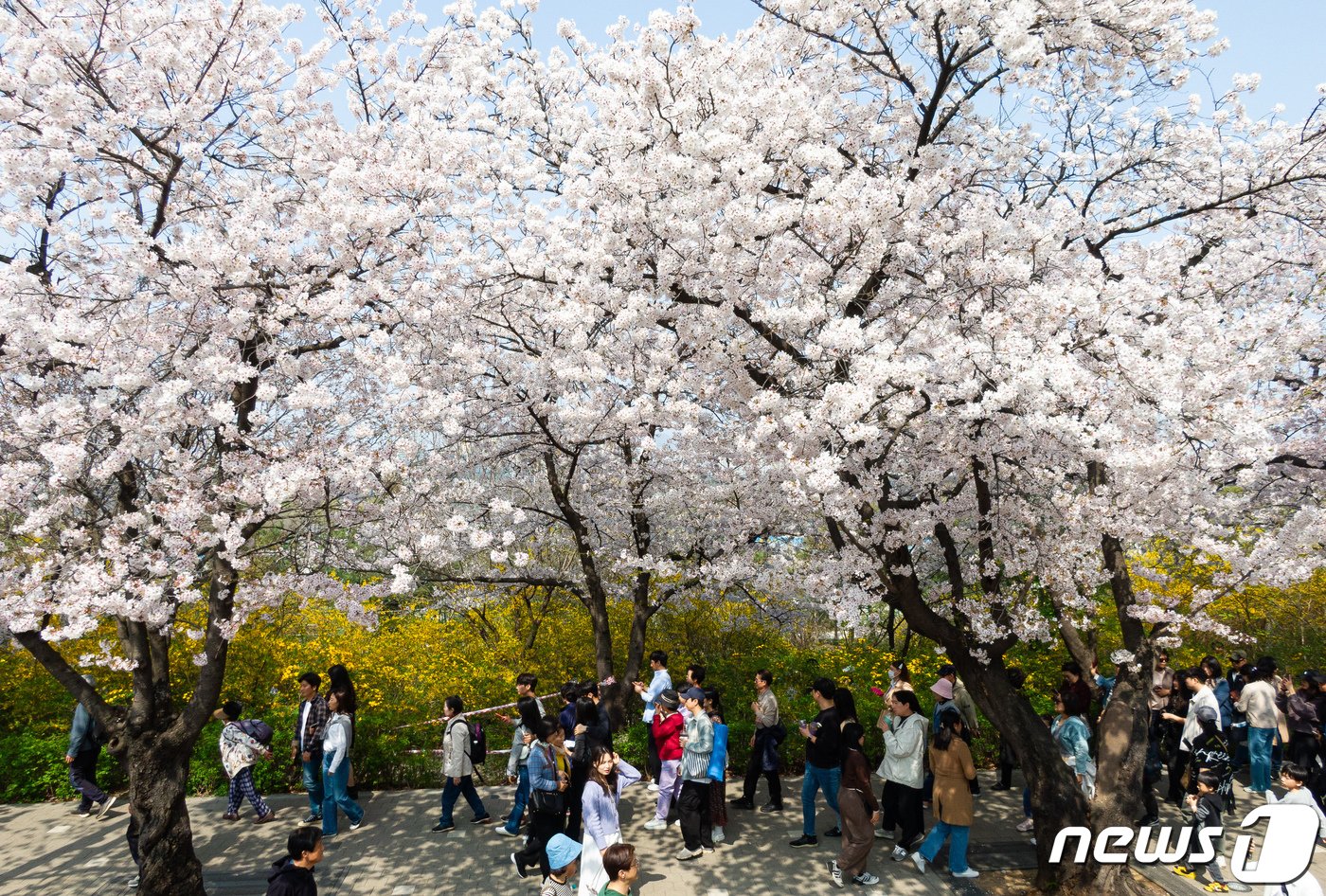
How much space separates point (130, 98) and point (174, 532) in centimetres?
337

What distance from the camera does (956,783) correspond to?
255 inches

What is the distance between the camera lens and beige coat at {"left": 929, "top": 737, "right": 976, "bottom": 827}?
6.45 m

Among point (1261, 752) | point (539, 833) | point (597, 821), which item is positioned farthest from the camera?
point (1261, 752)

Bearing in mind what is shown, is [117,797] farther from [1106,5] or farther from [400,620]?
[1106,5]

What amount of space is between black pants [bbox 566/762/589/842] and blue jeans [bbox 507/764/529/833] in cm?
55

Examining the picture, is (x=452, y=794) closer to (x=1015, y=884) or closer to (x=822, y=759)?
(x=822, y=759)

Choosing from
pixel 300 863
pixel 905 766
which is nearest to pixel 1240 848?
pixel 905 766

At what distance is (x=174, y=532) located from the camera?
605cm

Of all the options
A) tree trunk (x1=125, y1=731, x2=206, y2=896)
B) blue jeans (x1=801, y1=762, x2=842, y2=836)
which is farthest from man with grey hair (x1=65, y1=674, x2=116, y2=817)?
blue jeans (x1=801, y1=762, x2=842, y2=836)

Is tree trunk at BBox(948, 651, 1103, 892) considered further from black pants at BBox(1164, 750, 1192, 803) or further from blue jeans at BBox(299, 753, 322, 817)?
blue jeans at BBox(299, 753, 322, 817)

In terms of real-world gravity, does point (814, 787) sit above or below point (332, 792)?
below

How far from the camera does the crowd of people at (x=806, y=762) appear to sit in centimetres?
621

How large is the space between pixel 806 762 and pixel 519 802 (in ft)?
8.95

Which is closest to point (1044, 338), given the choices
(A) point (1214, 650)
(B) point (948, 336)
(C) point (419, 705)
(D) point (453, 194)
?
(B) point (948, 336)
